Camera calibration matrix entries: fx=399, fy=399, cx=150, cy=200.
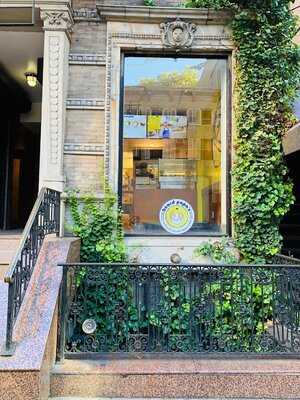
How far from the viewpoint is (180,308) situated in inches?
178

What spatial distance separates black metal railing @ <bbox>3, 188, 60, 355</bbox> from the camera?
3.42 meters

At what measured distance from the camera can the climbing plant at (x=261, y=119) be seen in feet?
18.9

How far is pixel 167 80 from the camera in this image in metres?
6.35

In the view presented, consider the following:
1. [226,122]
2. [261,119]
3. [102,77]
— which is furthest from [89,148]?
[261,119]

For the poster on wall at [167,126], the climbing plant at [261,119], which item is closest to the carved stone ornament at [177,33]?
the climbing plant at [261,119]

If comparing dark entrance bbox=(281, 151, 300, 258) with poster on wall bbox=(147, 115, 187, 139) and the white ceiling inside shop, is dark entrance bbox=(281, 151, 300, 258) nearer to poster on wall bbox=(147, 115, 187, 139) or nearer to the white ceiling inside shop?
poster on wall bbox=(147, 115, 187, 139)

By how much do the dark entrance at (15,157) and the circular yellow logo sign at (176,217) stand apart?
14.5 feet

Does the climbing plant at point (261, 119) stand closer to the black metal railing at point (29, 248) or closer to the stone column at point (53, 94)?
the stone column at point (53, 94)

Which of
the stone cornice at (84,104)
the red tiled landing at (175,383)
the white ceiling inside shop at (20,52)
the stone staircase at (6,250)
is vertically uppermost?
the white ceiling inside shop at (20,52)

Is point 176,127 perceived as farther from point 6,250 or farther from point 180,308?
point 6,250

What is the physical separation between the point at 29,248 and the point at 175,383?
1.98 meters

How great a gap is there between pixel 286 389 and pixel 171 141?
152 inches

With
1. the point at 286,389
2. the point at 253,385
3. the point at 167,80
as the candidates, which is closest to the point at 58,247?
the point at 253,385

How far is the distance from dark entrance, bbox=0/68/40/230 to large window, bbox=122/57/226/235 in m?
3.50
